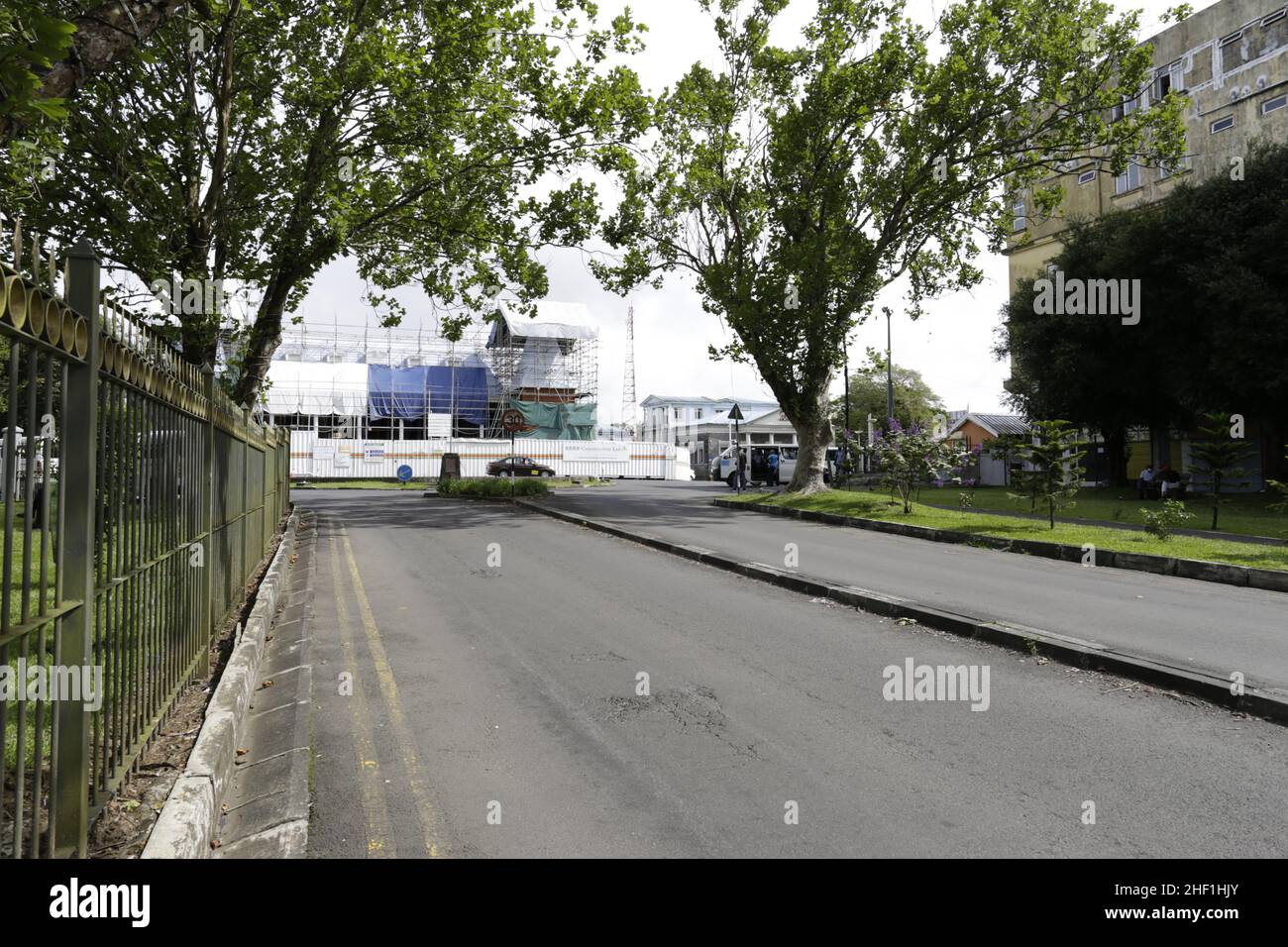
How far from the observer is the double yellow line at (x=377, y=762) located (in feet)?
12.1

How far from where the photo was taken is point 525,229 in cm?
1791

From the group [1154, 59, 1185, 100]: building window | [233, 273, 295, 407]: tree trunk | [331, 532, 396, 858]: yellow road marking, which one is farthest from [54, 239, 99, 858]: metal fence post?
[1154, 59, 1185, 100]: building window

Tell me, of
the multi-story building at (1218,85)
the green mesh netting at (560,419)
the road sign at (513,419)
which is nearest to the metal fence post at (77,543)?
the road sign at (513,419)

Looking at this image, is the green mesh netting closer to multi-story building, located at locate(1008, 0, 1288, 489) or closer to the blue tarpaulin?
the blue tarpaulin

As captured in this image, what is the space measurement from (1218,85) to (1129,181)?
525 centimetres

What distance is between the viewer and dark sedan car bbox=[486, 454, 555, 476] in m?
45.2

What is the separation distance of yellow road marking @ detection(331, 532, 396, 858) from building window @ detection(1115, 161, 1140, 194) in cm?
4379

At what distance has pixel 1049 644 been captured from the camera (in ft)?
22.4

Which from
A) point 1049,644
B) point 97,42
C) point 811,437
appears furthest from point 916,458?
point 97,42

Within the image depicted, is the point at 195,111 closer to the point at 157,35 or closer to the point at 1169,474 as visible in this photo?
the point at 157,35

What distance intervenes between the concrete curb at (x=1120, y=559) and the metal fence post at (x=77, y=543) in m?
12.1

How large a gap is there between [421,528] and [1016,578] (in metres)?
11.7

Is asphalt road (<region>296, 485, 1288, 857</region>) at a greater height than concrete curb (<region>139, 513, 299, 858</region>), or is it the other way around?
concrete curb (<region>139, 513, 299, 858</region>)
